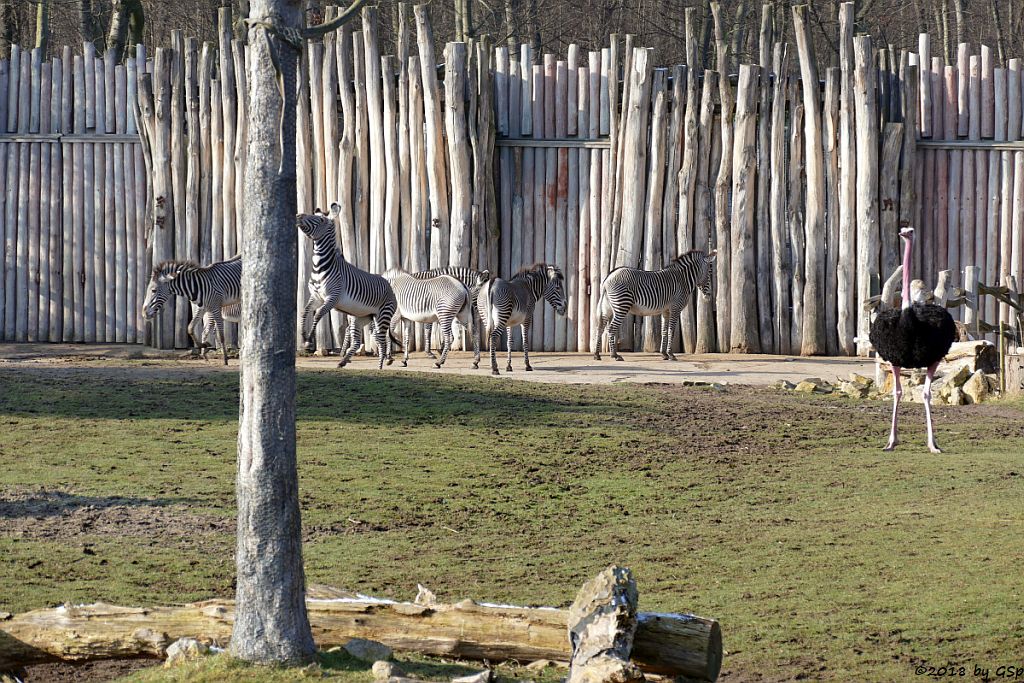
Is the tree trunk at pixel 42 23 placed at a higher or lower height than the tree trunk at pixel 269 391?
higher

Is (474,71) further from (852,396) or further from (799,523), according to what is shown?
(799,523)

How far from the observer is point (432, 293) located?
18.0 metres

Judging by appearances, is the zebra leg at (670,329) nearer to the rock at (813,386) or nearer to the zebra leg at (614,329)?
the zebra leg at (614,329)

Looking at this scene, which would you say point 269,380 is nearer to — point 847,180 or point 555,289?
point 555,289

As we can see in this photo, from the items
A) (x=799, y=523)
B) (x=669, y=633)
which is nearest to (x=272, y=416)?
(x=669, y=633)

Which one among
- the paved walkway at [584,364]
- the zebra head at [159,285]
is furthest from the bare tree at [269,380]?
the zebra head at [159,285]

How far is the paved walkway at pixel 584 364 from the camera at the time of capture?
16.8 m

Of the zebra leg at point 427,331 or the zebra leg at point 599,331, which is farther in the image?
the zebra leg at point 427,331

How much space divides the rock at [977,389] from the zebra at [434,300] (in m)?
5.78

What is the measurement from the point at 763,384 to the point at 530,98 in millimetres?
5730

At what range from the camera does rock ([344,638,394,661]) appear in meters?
5.72

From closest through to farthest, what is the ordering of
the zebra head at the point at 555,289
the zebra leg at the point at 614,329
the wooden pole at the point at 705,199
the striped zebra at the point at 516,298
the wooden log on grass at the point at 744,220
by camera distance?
the striped zebra at the point at 516,298
the zebra head at the point at 555,289
the zebra leg at the point at 614,329
the wooden log on grass at the point at 744,220
the wooden pole at the point at 705,199

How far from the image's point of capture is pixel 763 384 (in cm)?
1644

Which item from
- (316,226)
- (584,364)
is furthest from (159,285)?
(584,364)
